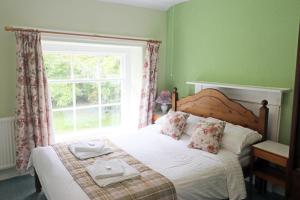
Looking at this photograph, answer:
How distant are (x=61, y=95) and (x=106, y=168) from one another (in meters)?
1.90

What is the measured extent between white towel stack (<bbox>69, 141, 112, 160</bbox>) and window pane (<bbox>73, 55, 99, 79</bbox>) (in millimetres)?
1373

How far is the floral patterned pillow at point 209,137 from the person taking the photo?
2533mm

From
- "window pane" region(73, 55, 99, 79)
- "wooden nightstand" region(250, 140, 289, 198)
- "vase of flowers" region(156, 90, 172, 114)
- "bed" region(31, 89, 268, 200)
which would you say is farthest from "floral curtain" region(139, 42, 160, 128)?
"wooden nightstand" region(250, 140, 289, 198)

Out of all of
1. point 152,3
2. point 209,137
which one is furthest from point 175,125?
point 152,3

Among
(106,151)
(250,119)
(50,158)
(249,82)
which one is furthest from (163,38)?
(50,158)

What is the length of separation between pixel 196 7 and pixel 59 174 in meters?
2.93

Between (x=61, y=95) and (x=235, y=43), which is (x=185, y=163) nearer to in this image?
(x=235, y=43)

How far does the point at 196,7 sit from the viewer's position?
11.6 feet

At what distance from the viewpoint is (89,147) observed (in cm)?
249

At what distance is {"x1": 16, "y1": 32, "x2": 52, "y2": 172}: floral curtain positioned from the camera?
9.23 feet

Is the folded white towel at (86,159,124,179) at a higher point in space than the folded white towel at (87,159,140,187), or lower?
higher

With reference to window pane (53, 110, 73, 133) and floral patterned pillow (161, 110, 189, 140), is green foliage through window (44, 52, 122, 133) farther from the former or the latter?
floral patterned pillow (161, 110, 189, 140)

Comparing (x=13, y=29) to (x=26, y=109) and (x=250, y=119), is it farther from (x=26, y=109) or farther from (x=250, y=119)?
(x=250, y=119)

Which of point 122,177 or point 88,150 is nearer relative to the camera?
point 122,177
